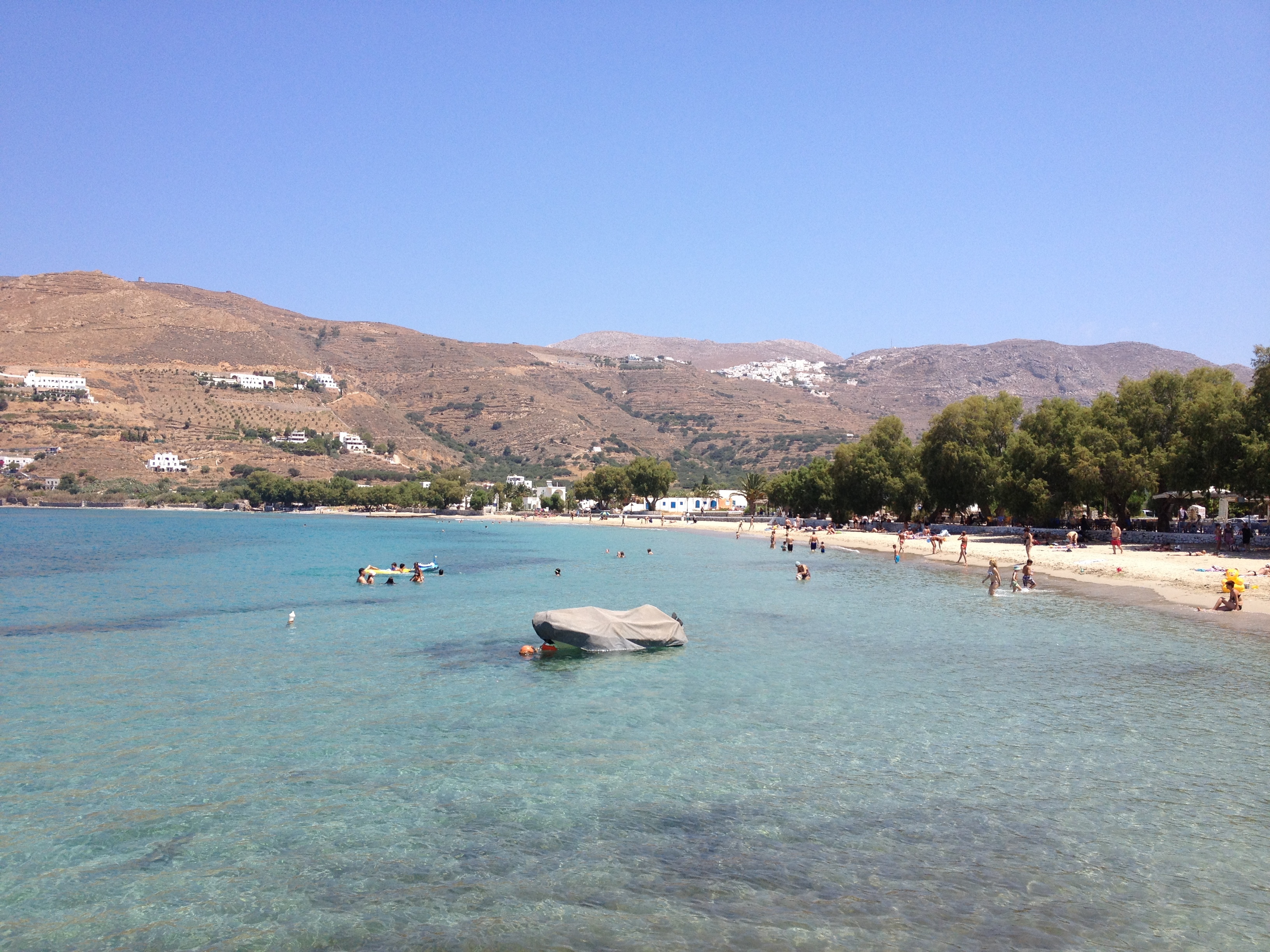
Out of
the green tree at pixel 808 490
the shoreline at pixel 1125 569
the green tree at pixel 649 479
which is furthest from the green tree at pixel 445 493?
the shoreline at pixel 1125 569

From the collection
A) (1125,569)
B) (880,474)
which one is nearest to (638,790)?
(1125,569)

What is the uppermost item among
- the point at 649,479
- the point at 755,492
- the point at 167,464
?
the point at 649,479

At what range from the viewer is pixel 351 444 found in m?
196

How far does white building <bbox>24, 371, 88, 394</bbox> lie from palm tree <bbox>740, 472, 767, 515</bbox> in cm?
13338

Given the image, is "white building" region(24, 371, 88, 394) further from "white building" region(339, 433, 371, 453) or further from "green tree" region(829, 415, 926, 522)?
"green tree" region(829, 415, 926, 522)

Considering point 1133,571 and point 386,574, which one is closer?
point 1133,571

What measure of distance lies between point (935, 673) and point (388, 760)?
13065mm

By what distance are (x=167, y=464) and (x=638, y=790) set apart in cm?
16746

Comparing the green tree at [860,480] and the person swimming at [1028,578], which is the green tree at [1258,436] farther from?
the green tree at [860,480]

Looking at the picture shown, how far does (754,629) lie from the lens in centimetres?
2805

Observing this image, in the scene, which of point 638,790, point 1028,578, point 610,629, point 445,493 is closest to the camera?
point 638,790

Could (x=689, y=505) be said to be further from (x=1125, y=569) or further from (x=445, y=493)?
(x=1125, y=569)

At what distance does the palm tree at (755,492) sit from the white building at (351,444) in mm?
98771

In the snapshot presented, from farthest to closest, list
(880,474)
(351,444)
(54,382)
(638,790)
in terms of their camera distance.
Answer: (351,444) < (54,382) < (880,474) < (638,790)
